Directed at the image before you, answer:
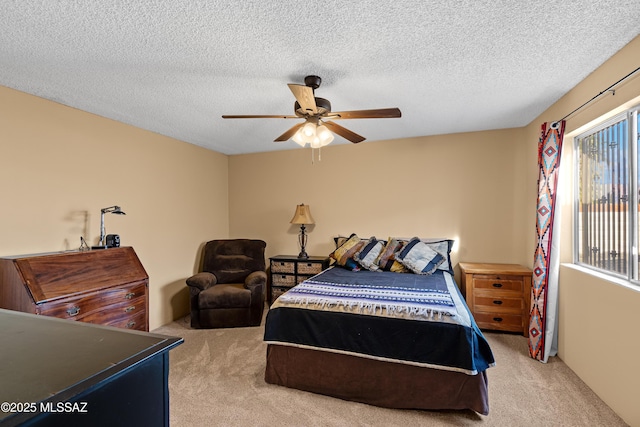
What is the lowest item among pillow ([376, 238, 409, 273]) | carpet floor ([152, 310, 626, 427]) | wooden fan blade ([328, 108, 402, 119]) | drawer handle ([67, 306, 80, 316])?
carpet floor ([152, 310, 626, 427])

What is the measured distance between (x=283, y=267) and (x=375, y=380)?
2.38 metres

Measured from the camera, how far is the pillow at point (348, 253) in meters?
3.72

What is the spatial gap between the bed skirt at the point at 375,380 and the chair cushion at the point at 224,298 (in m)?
1.31

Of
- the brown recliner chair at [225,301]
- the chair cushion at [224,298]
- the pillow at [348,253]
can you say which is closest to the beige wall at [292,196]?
the pillow at [348,253]

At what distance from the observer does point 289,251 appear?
15.6ft

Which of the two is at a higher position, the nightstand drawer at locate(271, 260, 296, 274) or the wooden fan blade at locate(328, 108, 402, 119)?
the wooden fan blade at locate(328, 108, 402, 119)

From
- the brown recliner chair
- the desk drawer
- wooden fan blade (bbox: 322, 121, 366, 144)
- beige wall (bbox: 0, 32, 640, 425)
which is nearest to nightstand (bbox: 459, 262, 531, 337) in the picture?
beige wall (bbox: 0, 32, 640, 425)

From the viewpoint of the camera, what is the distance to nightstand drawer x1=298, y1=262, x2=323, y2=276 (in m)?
4.11

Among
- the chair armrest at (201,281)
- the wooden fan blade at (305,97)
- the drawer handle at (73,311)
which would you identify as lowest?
the chair armrest at (201,281)

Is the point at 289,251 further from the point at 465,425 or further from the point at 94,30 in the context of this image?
the point at 94,30

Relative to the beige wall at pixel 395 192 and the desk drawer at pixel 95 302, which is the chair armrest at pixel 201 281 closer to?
the desk drawer at pixel 95 302

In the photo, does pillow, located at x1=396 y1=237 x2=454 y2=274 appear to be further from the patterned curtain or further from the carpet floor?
the carpet floor

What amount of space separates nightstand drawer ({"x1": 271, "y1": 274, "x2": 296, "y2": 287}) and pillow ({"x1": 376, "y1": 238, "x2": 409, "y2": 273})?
127 cm

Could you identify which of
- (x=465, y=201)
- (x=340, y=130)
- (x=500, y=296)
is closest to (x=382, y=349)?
(x=340, y=130)
